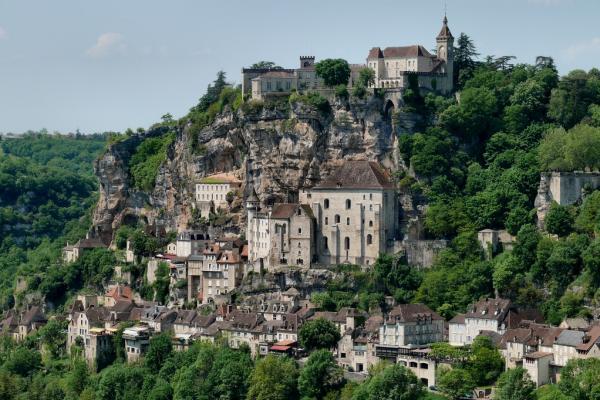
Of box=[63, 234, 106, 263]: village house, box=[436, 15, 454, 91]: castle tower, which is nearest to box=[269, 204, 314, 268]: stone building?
box=[436, 15, 454, 91]: castle tower

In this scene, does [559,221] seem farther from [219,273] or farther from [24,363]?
[24,363]

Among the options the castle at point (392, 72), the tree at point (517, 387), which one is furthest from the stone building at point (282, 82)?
the tree at point (517, 387)

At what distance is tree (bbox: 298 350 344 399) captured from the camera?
81.9 metres

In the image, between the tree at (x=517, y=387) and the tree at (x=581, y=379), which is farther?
the tree at (x=517, y=387)

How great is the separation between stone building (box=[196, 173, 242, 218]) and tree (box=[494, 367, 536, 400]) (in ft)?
114

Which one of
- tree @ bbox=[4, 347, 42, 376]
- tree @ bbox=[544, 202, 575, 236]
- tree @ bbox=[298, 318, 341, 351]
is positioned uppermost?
tree @ bbox=[544, 202, 575, 236]

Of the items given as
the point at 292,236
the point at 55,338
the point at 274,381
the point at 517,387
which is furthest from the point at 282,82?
the point at 517,387

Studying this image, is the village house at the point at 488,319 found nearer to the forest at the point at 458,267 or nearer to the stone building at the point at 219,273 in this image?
the forest at the point at 458,267

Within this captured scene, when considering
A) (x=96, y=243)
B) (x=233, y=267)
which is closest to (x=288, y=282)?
(x=233, y=267)

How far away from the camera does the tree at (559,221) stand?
8975 cm

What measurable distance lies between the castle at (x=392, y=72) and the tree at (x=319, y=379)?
2660 cm

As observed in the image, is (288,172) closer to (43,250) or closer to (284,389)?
(284,389)

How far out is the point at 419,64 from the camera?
104 meters

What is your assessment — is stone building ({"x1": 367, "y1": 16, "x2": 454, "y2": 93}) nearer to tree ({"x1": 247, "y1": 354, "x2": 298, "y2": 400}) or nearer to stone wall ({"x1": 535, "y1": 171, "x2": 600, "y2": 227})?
stone wall ({"x1": 535, "y1": 171, "x2": 600, "y2": 227})
